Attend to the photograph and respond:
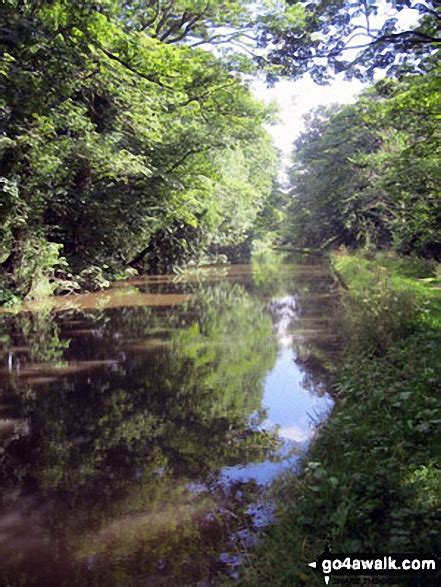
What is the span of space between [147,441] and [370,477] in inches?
116

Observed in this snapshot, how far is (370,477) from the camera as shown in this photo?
408 centimetres

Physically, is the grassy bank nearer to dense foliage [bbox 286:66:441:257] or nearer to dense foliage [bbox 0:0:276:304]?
dense foliage [bbox 286:66:441:257]

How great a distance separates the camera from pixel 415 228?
19.0m

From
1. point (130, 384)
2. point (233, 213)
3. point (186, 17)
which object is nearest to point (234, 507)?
point (130, 384)

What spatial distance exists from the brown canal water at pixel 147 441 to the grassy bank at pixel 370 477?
0.40 meters

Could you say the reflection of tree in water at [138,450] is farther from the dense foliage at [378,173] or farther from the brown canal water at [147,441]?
the dense foliage at [378,173]

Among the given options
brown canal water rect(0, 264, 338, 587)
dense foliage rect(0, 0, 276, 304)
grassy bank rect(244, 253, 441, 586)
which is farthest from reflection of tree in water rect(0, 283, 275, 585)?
dense foliage rect(0, 0, 276, 304)

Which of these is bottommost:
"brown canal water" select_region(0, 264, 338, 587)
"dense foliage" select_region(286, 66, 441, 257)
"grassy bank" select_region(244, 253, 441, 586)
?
"brown canal water" select_region(0, 264, 338, 587)

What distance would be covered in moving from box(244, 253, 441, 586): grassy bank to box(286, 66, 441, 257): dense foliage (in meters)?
4.83

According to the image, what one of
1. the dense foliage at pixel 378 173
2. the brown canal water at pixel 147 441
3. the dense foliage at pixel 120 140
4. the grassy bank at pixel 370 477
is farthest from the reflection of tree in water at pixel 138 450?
the dense foliage at pixel 378 173

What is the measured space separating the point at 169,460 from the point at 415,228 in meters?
15.8

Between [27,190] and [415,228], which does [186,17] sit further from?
[415,228]

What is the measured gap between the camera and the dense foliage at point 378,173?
43.1ft

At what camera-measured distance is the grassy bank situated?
11.0 ft
